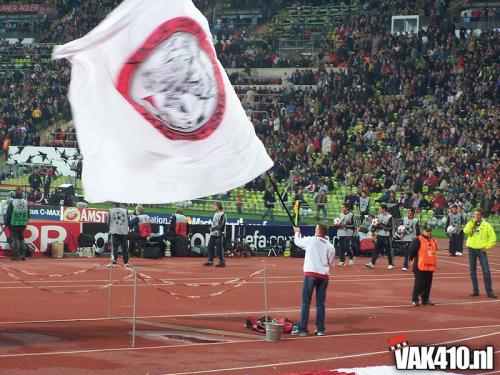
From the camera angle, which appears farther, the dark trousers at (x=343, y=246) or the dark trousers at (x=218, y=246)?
the dark trousers at (x=343, y=246)

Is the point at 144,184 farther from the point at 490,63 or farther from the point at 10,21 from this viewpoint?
the point at 10,21

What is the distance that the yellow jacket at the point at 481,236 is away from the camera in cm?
2264

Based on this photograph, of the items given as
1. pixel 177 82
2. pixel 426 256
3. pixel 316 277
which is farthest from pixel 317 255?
pixel 426 256

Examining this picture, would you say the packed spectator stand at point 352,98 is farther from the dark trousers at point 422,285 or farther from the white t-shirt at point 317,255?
the white t-shirt at point 317,255

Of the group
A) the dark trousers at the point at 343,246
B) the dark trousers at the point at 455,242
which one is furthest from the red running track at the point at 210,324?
the dark trousers at the point at 455,242

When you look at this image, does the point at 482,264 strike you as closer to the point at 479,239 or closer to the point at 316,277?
the point at 479,239

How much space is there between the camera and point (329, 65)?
54.7 meters

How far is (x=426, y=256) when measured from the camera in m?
20.9

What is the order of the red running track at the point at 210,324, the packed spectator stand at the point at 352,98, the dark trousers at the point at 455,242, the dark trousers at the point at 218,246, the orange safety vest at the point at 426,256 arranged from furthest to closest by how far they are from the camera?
1. the packed spectator stand at the point at 352,98
2. the dark trousers at the point at 455,242
3. the dark trousers at the point at 218,246
4. the orange safety vest at the point at 426,256
5. the red running track at the point at 210,324

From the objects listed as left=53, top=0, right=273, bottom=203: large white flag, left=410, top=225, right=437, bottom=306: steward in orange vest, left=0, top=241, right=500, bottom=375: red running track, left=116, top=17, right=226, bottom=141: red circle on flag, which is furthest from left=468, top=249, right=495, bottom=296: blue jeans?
left=116, top=17, right=226, bottom=141: red circle on flag

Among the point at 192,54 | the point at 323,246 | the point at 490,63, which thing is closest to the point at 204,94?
the point at 192,54

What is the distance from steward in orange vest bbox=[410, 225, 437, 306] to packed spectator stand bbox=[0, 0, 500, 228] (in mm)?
19627

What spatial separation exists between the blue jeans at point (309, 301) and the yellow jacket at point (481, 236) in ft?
22.9

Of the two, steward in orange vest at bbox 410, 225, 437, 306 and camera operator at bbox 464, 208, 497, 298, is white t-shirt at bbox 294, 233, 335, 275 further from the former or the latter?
camera operator at bbox 464, 208, 497, 298
